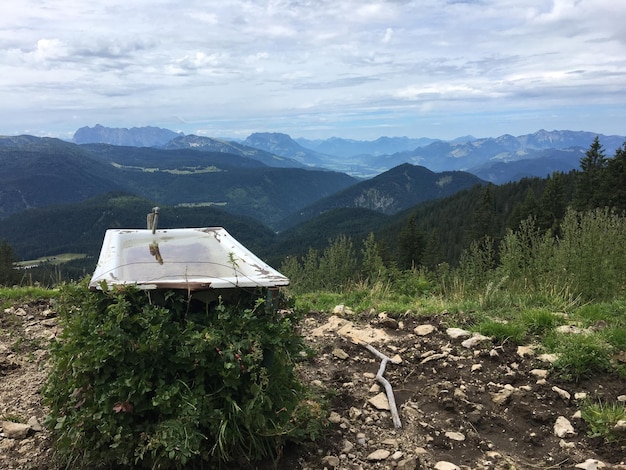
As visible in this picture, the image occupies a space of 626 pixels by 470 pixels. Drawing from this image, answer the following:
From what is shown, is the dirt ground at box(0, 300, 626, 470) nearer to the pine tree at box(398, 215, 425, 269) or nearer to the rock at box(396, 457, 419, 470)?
the rock at box(396, 457, 419, 470)

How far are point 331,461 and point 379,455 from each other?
383 millimetres

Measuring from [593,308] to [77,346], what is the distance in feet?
19.3

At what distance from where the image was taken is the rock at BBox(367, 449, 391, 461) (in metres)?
3.21

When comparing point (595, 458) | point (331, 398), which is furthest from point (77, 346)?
point (595, 458)

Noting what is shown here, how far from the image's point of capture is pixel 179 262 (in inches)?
162

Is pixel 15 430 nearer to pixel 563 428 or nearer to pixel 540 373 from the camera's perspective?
pixel 563 428

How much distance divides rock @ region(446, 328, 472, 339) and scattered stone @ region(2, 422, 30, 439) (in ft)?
14.4

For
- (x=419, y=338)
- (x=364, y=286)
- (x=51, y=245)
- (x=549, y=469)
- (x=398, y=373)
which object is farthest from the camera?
(x=51, y=245)

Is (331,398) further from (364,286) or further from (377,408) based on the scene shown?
(364,286)

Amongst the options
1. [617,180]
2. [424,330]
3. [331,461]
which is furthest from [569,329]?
[617,180]

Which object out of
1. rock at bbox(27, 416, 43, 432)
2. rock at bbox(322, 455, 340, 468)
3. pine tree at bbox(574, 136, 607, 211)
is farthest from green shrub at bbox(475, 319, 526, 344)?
pine tree at bbox(574, 136, 607, 211)

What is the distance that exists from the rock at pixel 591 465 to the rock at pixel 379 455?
52.2 inches

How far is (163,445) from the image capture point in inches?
108

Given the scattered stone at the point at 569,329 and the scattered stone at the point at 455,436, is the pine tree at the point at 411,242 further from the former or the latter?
the scattered stone at the point at 455,436
